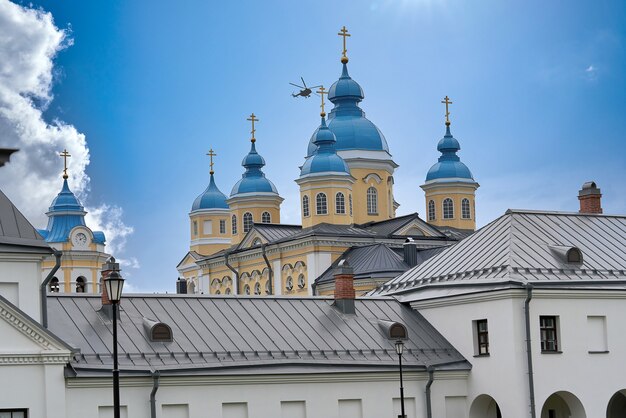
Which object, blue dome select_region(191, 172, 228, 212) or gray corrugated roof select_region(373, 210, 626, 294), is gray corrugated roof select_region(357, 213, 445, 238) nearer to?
blue dome select_region(191, 172, 228, 212)

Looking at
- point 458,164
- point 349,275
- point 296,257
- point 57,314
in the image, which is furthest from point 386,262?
point 57,314

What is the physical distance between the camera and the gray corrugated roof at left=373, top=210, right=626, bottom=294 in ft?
140

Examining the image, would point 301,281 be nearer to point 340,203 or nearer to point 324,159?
point 340,203

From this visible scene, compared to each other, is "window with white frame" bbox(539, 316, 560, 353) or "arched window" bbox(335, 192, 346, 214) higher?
"arched window" bbox(335, 192, 346, 214)

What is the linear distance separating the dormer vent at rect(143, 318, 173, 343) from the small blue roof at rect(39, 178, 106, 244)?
70.8 meters

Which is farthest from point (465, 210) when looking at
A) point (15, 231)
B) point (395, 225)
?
point (15, 231)

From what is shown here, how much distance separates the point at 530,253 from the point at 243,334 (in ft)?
30.4

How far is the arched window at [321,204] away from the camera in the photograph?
91562 mm

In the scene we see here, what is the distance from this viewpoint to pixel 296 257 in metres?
90.9

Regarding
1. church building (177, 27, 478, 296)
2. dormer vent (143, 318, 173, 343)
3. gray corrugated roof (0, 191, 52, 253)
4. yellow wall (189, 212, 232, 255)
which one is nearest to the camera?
gray corrugated roof (0, 191, 52, 253)

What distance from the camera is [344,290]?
44.8 m

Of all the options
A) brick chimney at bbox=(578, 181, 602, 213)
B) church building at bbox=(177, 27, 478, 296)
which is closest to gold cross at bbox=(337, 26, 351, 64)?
church building at bbox=(177, 27, 478, 296)

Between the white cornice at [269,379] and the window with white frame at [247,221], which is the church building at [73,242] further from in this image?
the white cornice at [269,379]

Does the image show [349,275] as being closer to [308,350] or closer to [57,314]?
[308,350]
